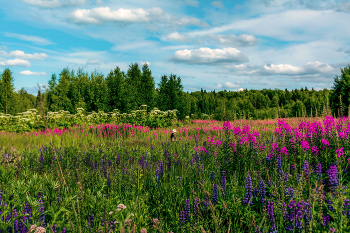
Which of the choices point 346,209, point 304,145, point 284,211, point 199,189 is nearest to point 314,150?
point 304,145

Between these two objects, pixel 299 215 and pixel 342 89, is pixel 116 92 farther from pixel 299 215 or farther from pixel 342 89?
pixel 299 215

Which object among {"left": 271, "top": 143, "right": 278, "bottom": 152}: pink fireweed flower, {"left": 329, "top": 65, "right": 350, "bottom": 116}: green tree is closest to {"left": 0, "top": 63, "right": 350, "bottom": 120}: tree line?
{"left": 329, "top": 65, "right": 350, "bottom": 116}: green tree

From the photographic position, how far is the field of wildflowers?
194 cm

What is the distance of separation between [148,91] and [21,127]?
35.0ft

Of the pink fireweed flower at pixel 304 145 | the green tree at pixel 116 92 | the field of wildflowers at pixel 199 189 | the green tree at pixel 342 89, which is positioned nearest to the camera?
the field of wildflowers at pixel 199 189

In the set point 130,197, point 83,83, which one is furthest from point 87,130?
point 83,83

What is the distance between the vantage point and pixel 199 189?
304 centimetres

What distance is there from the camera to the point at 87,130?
1184 cm

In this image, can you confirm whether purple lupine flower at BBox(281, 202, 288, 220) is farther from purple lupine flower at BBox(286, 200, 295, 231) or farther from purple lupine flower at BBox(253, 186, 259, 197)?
purple lupine flower at BBox(253, 186, 259, 197)

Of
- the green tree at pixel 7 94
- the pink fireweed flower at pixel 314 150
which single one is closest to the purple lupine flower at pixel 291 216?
the pink fireweed flower at pixel 314 150

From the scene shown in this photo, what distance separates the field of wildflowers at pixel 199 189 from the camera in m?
1.94

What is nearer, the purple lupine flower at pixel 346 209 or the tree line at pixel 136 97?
the purple lupine flower at pixel 346 209

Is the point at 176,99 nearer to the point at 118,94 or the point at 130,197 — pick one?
the point at 118,94

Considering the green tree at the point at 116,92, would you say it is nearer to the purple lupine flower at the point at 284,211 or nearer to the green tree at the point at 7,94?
the green tree at the point at 7,94
